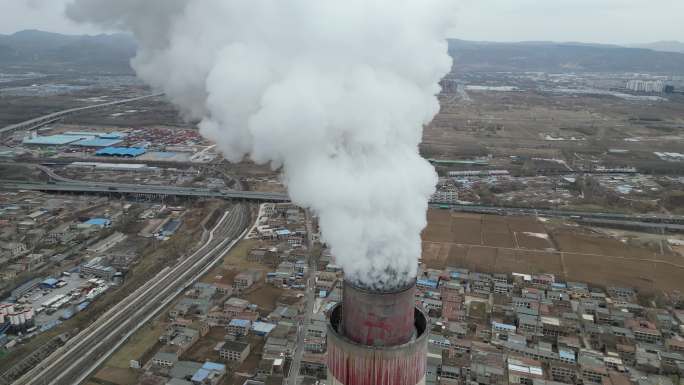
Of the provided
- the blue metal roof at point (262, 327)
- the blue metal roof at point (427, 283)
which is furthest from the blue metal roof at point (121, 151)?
the blue metal roof at point (427, 283)

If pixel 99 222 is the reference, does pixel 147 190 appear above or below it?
above

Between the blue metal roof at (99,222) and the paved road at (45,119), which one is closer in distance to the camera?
the blue metal roof at (99,222)

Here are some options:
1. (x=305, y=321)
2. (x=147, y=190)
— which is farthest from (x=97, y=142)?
(x=305, y=321)

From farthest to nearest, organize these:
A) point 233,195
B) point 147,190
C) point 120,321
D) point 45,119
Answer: point 45,119 < point 147,190 < point 233,195 < point 120,321

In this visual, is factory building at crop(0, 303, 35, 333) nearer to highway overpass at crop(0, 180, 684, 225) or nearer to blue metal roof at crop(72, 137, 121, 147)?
highway overpass at crop(0, 180, 684, 225)

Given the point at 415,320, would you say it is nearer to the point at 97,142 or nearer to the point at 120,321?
the point at 120,321

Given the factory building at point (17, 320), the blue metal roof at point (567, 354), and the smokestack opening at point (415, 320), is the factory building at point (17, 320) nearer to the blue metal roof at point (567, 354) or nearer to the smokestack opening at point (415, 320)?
the smokestack opening at point (415, 320)
